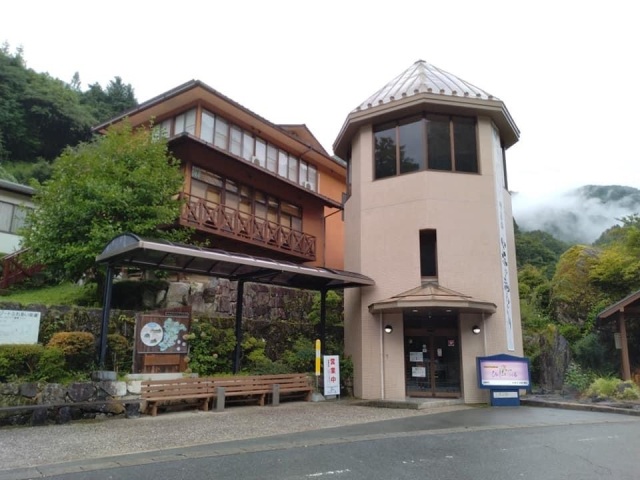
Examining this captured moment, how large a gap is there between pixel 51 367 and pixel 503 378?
1147 cm

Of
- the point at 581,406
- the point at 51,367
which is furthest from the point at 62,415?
the point at 581,406

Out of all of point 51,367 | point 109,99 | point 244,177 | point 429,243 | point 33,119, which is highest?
point 109,99

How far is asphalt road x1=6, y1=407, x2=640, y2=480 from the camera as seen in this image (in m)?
6.16

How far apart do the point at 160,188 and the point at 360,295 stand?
738cm

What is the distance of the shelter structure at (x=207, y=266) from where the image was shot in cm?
1105

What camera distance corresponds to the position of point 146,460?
6.80 m

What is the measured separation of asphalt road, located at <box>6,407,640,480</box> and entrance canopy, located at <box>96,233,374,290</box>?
4.54 m

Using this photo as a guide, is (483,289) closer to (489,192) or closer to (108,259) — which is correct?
(489,192)

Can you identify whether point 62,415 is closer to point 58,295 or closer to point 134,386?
point 134,386

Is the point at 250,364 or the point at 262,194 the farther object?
the point at 262,194

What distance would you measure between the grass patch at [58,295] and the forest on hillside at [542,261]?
13.4 ft

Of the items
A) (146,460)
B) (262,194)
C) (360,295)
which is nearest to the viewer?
(146,460)

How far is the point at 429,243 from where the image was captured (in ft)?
54.0

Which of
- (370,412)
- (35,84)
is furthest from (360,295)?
(35,84)
